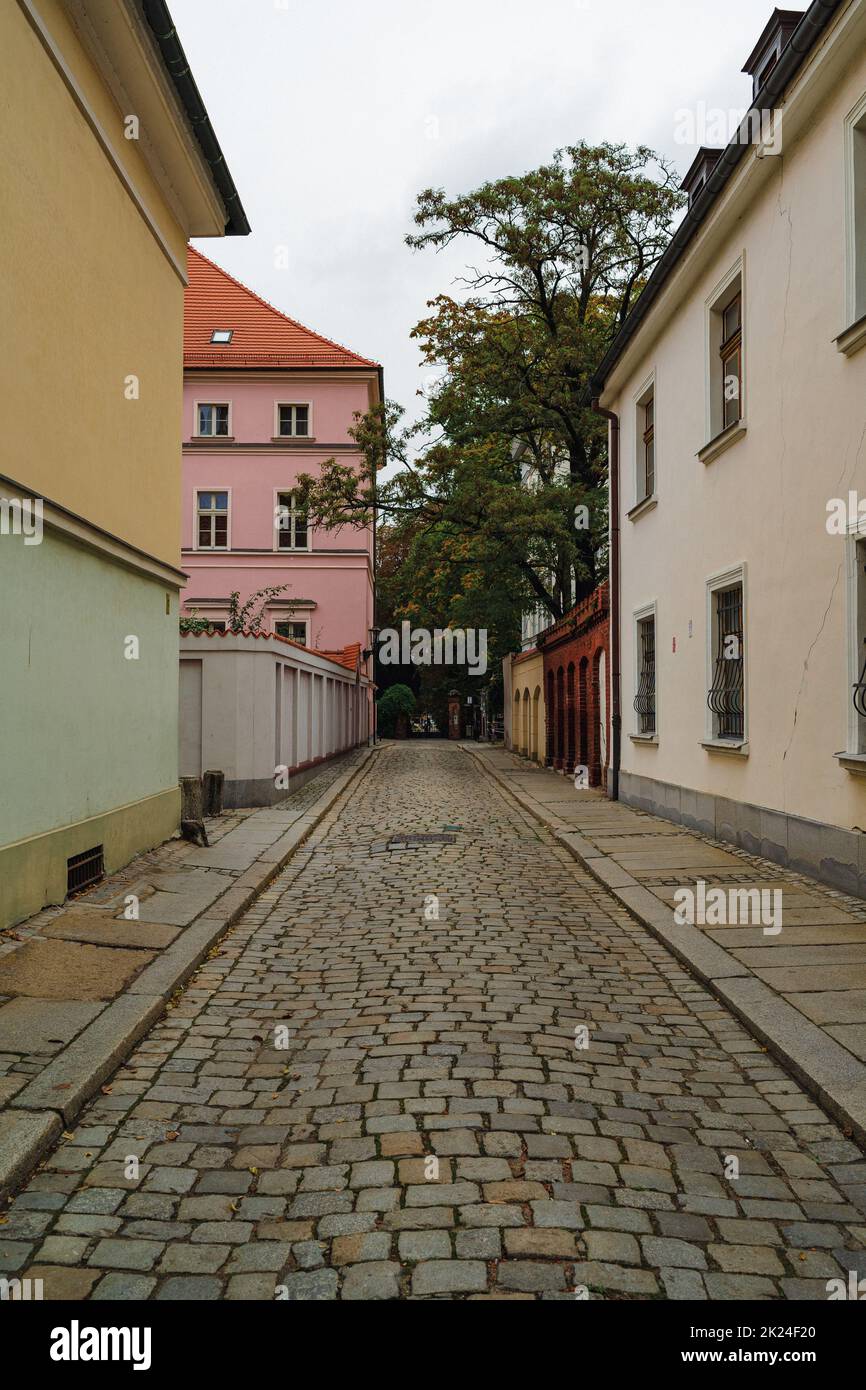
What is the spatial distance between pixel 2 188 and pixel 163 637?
15.6 feet

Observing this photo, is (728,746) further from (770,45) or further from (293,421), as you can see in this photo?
(293,421)

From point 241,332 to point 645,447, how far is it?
2448 centimetres

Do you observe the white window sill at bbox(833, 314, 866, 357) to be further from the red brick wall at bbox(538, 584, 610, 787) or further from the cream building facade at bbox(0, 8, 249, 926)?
the red brick wall at bbox(538, 584, 610, 787)

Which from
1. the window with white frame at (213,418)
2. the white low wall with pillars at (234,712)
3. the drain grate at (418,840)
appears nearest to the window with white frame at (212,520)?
the window with white frame at (213,418)

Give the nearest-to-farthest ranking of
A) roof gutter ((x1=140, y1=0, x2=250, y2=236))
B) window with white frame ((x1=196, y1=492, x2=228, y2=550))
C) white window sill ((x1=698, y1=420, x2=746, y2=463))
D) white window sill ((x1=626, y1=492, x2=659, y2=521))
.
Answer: roof gutter ((x1=140, y1=0, x2=250, y2=236)) → white window sill ((x1=698, y1=420, x2=746, y2=463)) → white window sill ((x1=626, y1=492, x2=659, y2=521)) → window with white frame ((x1=196, y1=492, x2=228, y2=550))

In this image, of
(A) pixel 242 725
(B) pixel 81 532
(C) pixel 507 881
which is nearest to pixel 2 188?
(B) pixel 81 532

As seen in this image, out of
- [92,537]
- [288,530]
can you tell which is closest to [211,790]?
[92,537]

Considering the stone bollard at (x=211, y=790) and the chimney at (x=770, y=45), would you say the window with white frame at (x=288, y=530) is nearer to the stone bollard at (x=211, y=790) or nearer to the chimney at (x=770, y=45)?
the stone bollard at (x=211, y=790)

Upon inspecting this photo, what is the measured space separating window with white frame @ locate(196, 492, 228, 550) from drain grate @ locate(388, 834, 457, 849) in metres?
25.9

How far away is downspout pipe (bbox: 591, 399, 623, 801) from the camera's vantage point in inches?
655

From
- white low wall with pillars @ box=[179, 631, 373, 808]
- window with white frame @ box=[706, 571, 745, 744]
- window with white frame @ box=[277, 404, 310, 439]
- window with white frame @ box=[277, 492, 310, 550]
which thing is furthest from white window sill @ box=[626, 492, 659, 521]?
window with white frame @ box=[277, 404, 310, 439]

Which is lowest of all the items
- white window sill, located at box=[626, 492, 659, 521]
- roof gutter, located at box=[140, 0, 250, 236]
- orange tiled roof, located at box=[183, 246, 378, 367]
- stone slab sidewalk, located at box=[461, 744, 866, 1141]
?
stone slab sidewalk, located at box=[461, 744, 866, 1141]

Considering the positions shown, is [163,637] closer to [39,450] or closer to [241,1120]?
[39,450]

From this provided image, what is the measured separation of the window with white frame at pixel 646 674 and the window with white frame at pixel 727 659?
283 centimetres
